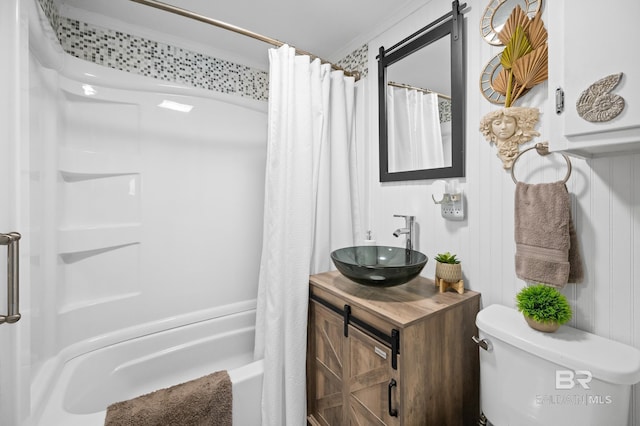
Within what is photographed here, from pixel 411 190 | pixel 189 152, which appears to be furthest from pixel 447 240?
pixel 189 152

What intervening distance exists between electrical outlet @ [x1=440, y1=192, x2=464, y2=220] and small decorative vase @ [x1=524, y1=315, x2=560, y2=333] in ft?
1.69

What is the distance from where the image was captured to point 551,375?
836 millimetres

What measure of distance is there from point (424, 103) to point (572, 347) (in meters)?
1.22

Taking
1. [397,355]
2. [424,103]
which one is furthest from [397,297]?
[424,103]

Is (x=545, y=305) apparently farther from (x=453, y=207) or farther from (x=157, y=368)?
(x=157, y=368)

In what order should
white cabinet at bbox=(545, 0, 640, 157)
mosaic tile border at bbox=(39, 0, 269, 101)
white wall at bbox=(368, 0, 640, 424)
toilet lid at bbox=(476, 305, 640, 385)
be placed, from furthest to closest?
mosaic tile border at bbox=(39, 0, 269, 101) → white wall at bbox=(368, 0, 640, 424) → toilet lid at bbox=(476, 305, 640, 385) → white cabinet at bbox=(545, 0, 640, 157)

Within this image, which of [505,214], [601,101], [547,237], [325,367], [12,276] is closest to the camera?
[601,101]

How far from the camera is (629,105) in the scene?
2.08 ft

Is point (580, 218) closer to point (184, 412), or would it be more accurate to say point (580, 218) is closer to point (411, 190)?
point (411, 190)

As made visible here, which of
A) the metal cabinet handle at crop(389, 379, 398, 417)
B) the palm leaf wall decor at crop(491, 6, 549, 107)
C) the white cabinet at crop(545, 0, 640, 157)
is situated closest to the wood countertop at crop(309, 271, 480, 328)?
the metal cabinet handle at crop(389, 379, 398, 417)

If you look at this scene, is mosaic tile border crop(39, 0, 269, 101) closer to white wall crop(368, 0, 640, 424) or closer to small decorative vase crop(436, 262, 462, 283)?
white wall crop(368, 0, 640, 424)

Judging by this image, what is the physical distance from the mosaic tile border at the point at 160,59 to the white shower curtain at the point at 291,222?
2.00 ft

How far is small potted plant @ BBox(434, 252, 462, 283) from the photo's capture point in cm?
124

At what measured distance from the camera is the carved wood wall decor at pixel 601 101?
65 centimetres
